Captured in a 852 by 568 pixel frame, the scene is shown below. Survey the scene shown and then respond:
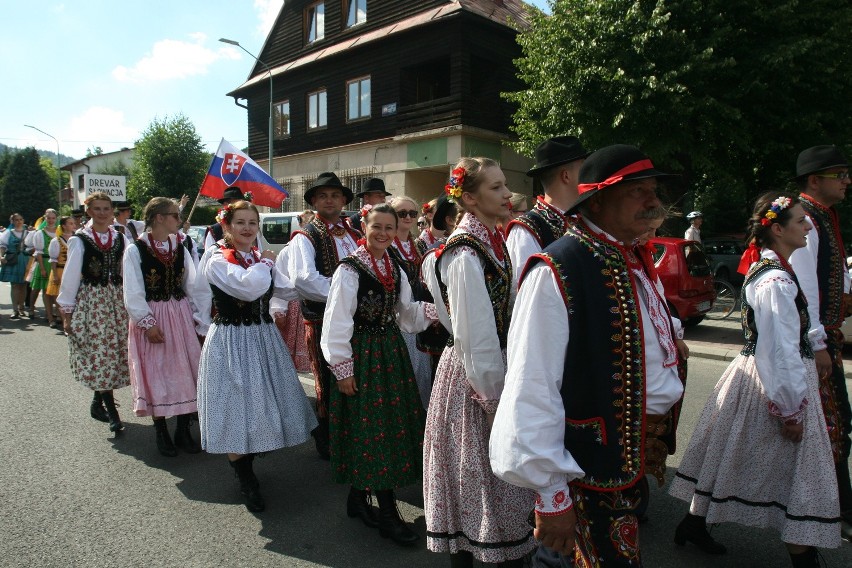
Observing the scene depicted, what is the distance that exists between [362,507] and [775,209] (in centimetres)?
284

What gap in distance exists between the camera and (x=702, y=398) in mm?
6258

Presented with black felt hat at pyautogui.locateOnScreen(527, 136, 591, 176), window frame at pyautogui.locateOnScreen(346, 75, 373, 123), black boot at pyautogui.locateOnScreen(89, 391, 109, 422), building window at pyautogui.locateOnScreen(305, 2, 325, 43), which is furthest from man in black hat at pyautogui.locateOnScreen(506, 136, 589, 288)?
building window at pyautogui.locateOnScreen(305, 2, 325, 43)

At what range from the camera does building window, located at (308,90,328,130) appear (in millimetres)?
23547

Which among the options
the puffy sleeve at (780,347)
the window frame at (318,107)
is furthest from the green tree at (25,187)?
the puffy sleeve at (780,347)

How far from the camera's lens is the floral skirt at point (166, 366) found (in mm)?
4902

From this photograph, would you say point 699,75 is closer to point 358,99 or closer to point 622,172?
point 622,172

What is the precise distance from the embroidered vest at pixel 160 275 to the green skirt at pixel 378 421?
220 centimetres

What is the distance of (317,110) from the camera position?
23812 mm

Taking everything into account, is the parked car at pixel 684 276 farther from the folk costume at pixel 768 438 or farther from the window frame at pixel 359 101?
the window frame at pixel 359 101

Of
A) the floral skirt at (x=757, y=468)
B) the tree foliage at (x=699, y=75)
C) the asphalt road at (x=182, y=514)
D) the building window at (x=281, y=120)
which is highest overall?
the building window at (x=281, y=120)

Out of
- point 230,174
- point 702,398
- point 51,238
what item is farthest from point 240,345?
point 51,238

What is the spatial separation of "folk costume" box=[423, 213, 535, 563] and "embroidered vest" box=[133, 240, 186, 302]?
308 centimetres

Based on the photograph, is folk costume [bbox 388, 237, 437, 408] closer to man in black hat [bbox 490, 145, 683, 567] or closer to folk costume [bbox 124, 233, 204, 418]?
folk costume [bbox 124, 233, 204, 418]

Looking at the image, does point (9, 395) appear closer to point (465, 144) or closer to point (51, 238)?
point (51, 238)
